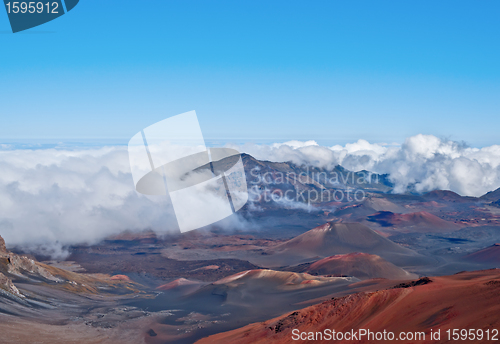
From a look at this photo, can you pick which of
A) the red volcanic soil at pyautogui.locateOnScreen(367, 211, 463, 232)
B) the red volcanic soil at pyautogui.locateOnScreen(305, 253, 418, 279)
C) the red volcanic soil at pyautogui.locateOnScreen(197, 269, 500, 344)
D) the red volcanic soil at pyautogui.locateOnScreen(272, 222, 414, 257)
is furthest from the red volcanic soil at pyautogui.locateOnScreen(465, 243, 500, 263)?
the red volcanic soil at pyautogui.locateOnScreen(197, 269, 500, 344)

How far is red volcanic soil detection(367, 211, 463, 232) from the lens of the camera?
453 ft

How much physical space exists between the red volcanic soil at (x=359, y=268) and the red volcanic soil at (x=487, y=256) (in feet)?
87.2

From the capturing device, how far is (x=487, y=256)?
83125mm

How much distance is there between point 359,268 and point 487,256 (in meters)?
38.9

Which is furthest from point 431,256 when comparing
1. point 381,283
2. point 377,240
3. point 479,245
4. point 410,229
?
point 381,283

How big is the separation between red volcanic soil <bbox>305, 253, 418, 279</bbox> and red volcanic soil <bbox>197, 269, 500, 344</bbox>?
41831 mm

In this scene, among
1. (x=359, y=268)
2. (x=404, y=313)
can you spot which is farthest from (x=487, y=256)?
(x=404, y=313)

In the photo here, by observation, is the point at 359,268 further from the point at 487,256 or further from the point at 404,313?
the point at 404,313

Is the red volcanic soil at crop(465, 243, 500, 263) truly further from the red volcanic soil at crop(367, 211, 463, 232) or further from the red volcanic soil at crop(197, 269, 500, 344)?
the red volcanic soil at crop(197, 269, 500, 344)

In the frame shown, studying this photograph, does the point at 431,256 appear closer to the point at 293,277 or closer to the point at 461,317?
the point at 293,277

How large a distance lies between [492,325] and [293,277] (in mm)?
38676

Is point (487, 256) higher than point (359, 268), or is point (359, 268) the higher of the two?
point (359, 268)

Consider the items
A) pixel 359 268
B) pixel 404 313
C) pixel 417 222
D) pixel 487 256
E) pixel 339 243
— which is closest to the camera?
pixel 404 313

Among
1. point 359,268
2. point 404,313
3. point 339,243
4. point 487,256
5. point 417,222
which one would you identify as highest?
point 404,313
